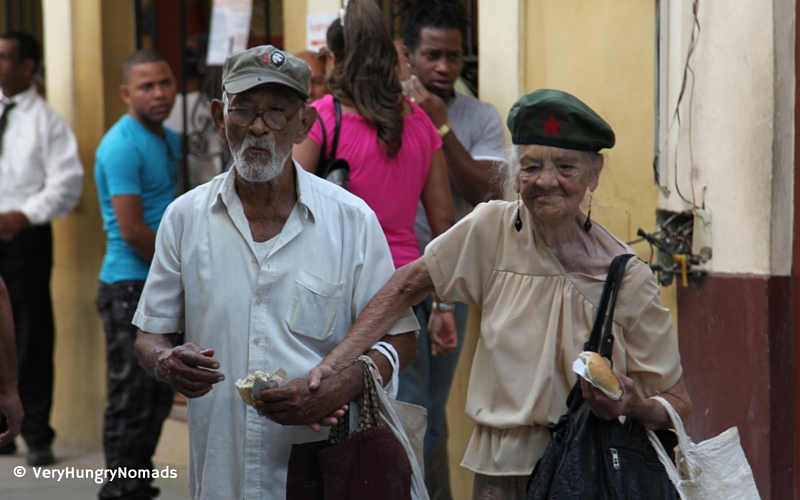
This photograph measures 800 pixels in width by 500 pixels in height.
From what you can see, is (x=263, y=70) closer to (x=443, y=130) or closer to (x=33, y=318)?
(x=443, y=130)

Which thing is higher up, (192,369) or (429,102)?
(429,102)

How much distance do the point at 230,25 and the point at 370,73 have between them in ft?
7.95

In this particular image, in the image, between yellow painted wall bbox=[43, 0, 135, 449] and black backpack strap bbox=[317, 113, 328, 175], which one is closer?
black backpack strap bbox=[317, 113, 328, 175]

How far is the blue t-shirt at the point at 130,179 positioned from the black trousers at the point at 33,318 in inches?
42.2

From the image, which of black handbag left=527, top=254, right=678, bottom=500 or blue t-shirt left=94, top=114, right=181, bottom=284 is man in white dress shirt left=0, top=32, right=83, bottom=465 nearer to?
blue t-shirt left=94, top=114, right=181, bottom=284

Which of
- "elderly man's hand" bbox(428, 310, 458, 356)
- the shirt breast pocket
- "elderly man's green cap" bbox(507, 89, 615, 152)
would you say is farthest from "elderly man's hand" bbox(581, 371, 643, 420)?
"elderly man's hand" bbox(428, 310, 458, 356)

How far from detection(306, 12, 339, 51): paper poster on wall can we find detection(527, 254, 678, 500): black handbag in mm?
3362

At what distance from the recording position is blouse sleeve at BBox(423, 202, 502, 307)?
112 inches

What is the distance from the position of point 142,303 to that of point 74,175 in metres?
3.59

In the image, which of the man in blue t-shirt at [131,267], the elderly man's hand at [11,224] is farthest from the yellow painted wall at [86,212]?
the man in blue t-shirt at [131,267]

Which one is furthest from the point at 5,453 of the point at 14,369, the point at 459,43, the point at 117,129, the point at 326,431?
the point at 326,431

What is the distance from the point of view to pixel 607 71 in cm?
453

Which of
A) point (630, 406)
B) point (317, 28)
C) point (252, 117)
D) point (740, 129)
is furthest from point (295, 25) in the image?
point (630, 406)

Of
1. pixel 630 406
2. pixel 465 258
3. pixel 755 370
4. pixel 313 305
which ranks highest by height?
pixel 465 258
